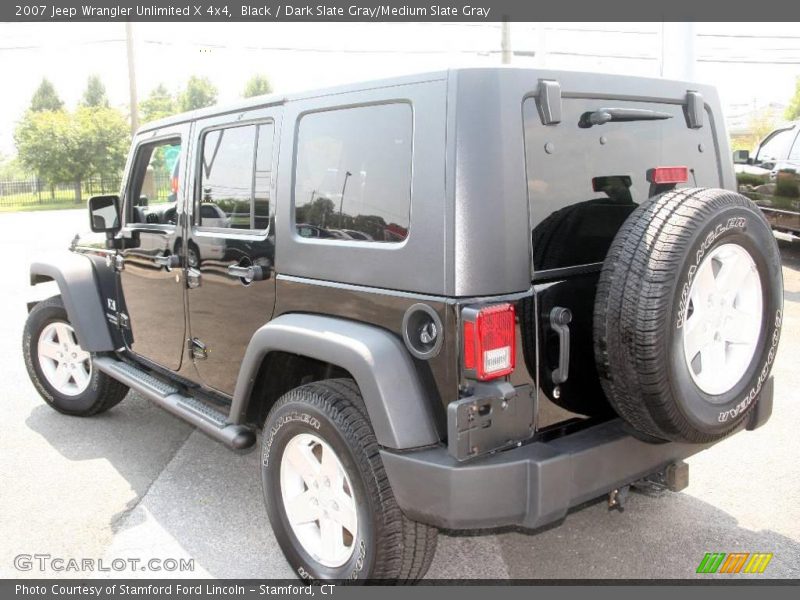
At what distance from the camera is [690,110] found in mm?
3072

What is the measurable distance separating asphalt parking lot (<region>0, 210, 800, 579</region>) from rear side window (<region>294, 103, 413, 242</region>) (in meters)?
1.51

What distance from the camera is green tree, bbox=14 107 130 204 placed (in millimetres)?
43344

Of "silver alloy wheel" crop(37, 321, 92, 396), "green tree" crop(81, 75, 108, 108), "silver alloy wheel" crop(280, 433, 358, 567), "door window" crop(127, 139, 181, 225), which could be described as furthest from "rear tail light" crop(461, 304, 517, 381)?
"green tree" crop(81, 75, 108, 108)

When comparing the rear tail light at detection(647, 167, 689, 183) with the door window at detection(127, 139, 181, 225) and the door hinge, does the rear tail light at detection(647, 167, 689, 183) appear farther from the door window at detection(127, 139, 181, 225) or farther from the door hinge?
the door window at detection(127, 139, 181, 225)

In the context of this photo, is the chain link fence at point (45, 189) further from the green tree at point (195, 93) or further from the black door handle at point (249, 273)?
the black door handle at point (249, 273)

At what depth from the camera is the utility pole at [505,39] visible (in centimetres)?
2088

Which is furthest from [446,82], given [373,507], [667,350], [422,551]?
[422,551]

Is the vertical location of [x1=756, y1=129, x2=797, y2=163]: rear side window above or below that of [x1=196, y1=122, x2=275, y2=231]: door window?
above

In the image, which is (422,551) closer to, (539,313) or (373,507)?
(373,507)

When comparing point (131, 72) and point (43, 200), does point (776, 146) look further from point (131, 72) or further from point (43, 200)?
point (43, 200)

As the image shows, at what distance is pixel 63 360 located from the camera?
508 cm

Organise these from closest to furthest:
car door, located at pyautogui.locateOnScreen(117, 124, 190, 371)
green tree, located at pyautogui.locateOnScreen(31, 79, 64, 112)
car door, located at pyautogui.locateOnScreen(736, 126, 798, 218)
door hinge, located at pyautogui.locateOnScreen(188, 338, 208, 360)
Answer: door hinge, located at pyautogui.locateOnScreen(188, 338, 208, 360) < car door, located at pyautogui.locateOnScreen(117, 124, 190, 371) < car door, located at pyautogui.locateOnScreen(736, 126, 798, 218) < green tree, located at pyautogui.locateOnScreen(31, 79, 64, 112)

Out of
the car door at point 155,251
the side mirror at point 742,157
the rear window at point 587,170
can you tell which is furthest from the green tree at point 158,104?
the rear window at point 587,170

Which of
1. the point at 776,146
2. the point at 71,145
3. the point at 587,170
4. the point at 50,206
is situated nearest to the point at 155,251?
the point at 587,170
